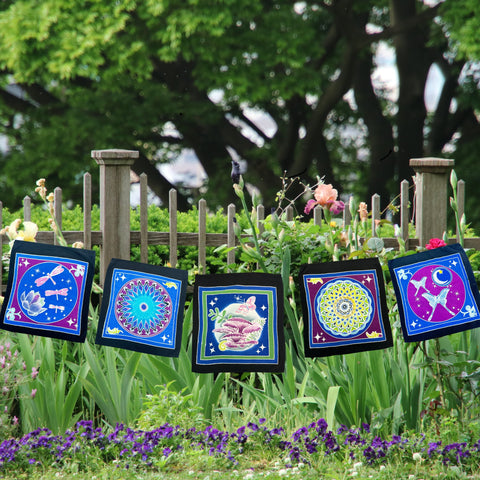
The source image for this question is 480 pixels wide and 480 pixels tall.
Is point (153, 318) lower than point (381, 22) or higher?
lower

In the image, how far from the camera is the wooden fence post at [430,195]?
4.76 m

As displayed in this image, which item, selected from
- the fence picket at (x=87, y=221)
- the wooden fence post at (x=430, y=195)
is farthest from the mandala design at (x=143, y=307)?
the wooden fence post at (x=430, y=195)

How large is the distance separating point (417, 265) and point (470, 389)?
1.96ft

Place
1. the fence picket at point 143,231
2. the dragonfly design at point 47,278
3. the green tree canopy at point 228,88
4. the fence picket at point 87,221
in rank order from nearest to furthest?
the dragonfly design at point 47,278, the fence picket at point 87,221, the fence picket at point 143,231, the green tree canopy at point 228,88

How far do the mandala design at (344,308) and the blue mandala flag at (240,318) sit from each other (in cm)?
20

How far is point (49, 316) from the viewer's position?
3053mm

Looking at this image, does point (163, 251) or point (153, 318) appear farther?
point (163, 251)

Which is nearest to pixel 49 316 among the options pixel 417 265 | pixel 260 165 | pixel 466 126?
pixel 417 265

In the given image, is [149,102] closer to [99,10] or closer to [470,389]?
[99,10]

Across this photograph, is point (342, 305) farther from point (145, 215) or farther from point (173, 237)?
point (145, 215)

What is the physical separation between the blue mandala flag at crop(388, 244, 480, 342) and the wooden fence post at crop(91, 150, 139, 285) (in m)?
2.17

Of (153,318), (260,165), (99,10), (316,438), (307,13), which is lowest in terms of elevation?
(316,438)

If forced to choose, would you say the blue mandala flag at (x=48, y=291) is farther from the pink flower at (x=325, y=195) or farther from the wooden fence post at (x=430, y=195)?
the wooden fence post at (x=430, y=195)

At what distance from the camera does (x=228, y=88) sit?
10359mm
